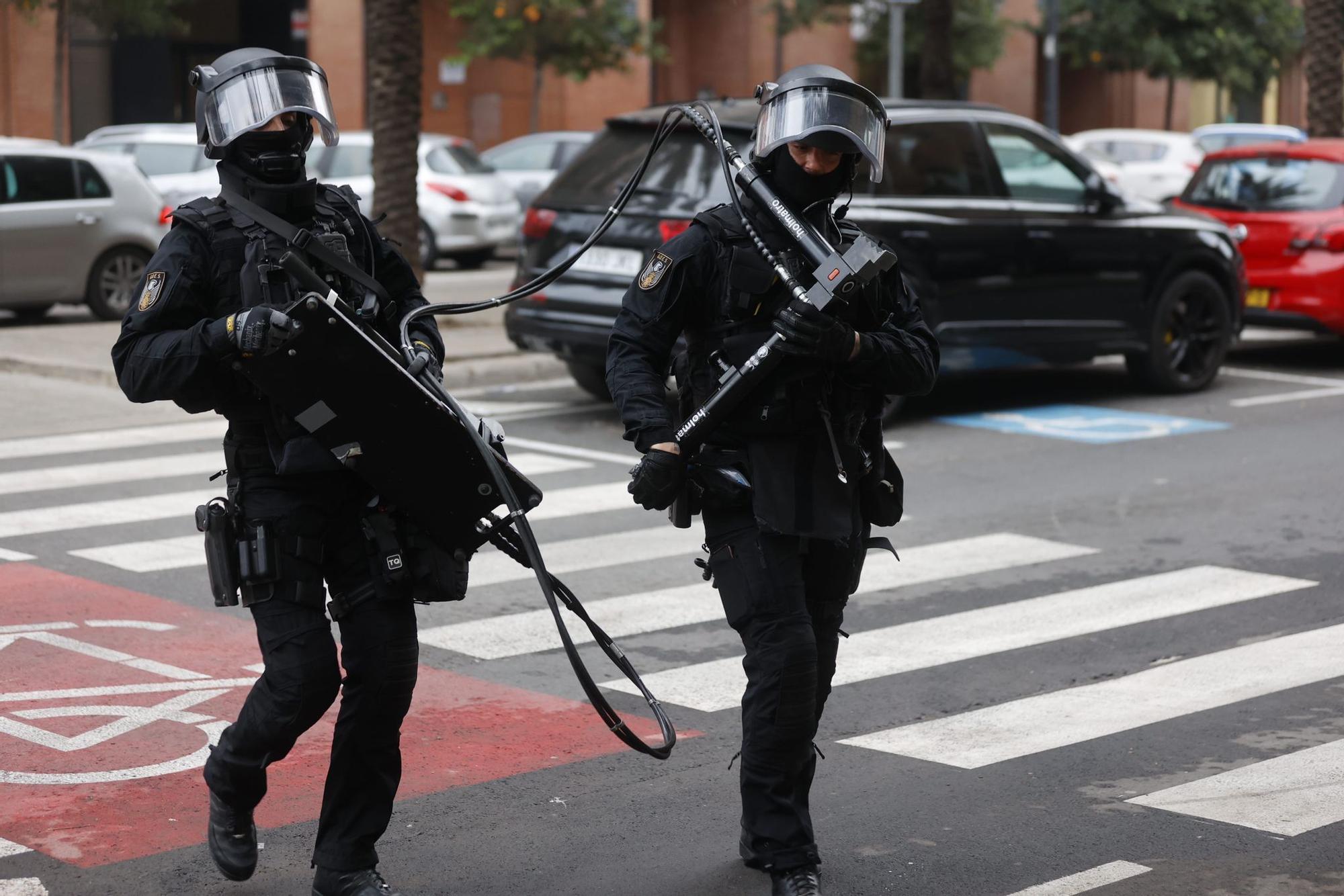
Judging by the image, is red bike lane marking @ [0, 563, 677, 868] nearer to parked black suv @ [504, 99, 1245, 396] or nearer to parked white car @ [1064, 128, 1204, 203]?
parked black suv @ [504, 99, 1245, 396]

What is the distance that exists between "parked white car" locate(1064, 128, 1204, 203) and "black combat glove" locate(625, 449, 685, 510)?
990 inches

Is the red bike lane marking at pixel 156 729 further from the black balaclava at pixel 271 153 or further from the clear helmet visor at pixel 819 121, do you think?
the clear helmet visor at pixel 819 121

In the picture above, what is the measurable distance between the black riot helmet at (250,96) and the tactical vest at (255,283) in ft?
0.52

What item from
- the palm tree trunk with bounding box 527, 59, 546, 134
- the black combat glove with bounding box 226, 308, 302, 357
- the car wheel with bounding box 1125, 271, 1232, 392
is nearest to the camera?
the black combat glove with bounding box 226, 308, 302, 357

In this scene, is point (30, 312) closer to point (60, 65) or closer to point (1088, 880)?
point (60, 65)

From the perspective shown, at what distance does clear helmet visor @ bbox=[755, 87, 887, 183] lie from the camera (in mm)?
4125

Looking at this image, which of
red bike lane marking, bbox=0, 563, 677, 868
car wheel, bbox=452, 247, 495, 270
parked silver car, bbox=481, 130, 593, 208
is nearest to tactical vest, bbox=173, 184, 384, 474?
red bike lane marking, bbox=0, 563, 677, 868

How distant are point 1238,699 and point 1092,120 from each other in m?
44.7

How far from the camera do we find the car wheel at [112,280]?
15945 mm

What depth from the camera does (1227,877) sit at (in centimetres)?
435

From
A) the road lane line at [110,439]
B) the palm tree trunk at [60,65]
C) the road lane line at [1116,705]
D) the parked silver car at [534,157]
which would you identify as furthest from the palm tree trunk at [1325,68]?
the palm tree trunk at [60,65]

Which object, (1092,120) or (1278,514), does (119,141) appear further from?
(1092,120)

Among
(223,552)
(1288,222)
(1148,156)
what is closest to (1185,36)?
(1148,156)

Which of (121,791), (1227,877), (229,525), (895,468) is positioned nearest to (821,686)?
(895,468)
